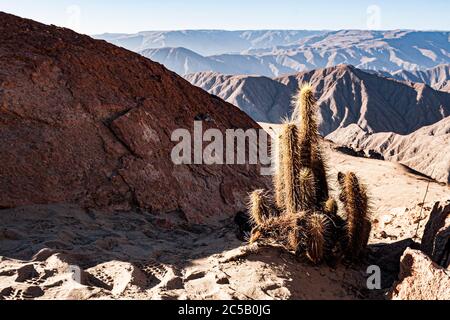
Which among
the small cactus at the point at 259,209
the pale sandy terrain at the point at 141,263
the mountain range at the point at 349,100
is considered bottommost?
the pale sandy terrain at the point at 141,263

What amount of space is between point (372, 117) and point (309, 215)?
103m

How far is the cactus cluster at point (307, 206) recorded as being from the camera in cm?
565

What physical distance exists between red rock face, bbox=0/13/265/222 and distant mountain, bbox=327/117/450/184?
3587 cm

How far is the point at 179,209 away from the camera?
26.9 ft

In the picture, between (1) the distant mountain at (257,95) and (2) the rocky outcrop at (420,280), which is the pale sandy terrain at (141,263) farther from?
(1) the distant mountain at (257,95)

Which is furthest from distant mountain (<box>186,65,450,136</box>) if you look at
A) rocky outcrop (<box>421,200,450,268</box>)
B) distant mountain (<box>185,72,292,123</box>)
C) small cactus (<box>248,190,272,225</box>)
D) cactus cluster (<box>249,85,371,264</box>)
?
small cactus (<box>248,190,272,225</box>)

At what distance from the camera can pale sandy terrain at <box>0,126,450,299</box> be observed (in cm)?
449

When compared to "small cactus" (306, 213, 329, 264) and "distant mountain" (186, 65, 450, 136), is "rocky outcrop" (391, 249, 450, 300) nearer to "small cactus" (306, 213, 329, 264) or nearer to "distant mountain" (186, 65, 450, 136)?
"small cactus" (306, 213, 329, 264)

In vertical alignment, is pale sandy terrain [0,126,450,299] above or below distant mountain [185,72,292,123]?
below

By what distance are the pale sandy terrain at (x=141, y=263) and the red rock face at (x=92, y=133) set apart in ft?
1.91

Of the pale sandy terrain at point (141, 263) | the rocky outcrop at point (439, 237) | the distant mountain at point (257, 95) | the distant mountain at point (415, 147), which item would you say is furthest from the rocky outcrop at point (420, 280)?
the distant mountain at point (257, 95)

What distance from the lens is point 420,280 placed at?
462 cm
